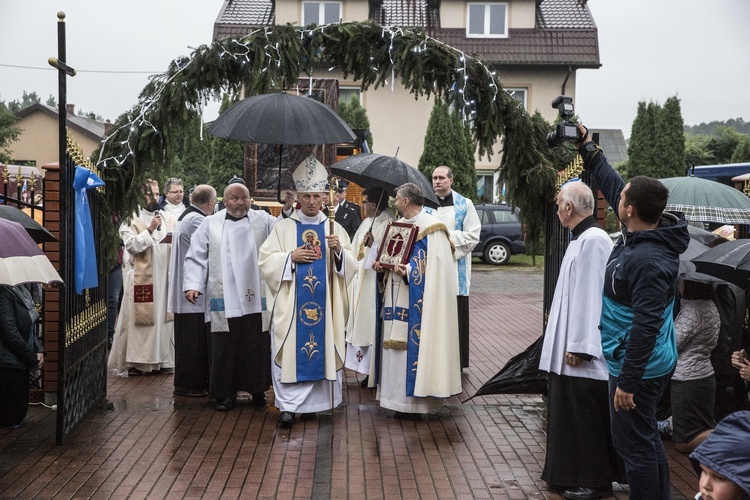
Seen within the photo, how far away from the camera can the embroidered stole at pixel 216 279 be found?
26.7 feet

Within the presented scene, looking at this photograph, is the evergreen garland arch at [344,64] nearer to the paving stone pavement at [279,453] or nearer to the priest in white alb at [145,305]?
→ the priest in white alb at [145,305]

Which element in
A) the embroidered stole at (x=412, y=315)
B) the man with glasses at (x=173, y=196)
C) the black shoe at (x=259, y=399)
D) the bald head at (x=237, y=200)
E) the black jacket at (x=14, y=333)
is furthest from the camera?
the man with glasses at (x=173, y=196)

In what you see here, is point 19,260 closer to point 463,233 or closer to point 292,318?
point 292,318

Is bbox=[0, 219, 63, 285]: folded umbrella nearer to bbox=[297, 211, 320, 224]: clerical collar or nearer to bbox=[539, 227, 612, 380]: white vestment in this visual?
bbox=[297, 211, 320, 224]: clerical collar

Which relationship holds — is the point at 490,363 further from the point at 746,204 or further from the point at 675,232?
the point at 675,232

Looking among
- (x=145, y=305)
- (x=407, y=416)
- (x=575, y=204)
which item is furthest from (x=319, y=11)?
(x=575, y=204)

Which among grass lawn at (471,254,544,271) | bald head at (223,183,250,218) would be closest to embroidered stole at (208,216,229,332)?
bald head at (223,183,250,218)

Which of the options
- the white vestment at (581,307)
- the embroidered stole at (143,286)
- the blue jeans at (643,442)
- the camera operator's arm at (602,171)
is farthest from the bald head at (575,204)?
the embroidered stole at (143,286)

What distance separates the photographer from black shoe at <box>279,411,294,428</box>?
7590 mm

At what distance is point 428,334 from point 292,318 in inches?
46.7

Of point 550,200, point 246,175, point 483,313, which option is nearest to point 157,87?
point 550,200

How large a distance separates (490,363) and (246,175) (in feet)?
21.1

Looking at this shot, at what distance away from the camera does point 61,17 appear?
21.3 ft

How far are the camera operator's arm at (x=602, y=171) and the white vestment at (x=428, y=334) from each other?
8.29 feet
